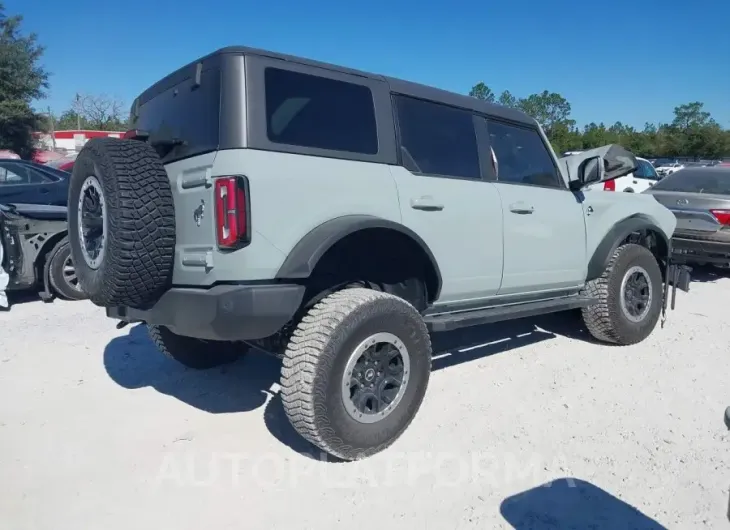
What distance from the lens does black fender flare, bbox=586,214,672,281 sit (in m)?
4.62

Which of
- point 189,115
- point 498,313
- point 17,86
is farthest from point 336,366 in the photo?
point 17,86

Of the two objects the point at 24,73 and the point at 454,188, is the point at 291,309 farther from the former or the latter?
the point at 24,73

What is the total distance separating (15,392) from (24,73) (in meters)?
29.6

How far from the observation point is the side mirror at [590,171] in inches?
170

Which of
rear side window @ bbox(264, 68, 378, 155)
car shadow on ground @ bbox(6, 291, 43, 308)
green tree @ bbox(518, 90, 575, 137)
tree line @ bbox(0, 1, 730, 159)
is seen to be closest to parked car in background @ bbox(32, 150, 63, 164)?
tree line @ bbox(0, 1, 730, 159)

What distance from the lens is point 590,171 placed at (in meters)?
4.36

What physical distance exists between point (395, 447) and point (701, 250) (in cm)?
571

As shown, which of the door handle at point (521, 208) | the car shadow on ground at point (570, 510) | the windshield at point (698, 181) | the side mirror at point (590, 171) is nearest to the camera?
the car shadow on ground at point (570, 510)

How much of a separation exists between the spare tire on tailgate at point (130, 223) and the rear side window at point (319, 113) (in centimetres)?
65

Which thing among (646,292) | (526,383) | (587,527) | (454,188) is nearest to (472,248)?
(454,188)

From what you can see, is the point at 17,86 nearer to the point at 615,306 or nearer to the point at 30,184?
the point at 30,184

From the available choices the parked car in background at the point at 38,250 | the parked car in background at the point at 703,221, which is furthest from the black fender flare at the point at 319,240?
the parked car in background at the point at 703,221

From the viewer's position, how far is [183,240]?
292cm

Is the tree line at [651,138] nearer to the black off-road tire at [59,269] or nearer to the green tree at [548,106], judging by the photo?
the green tree at [548,106]
